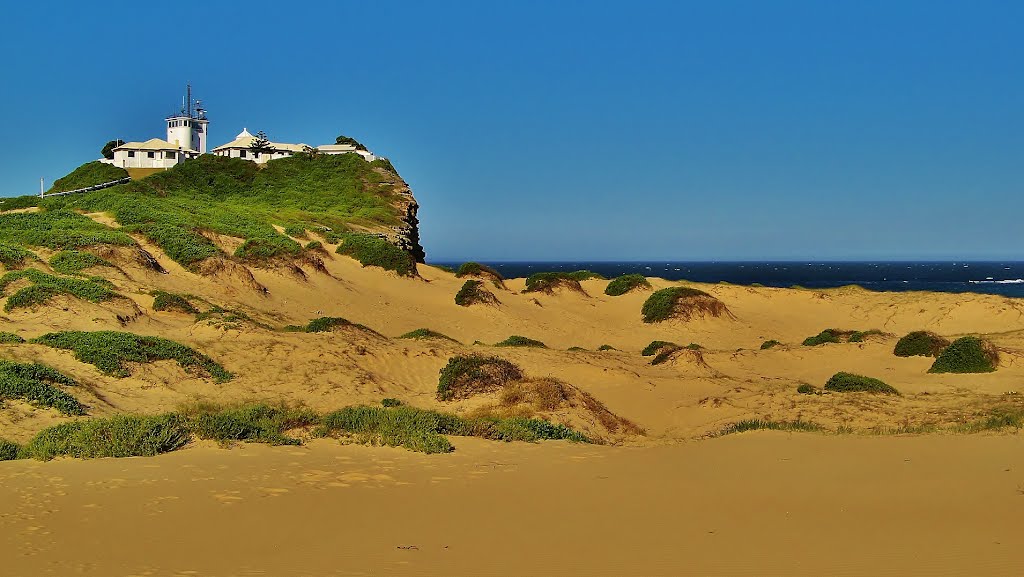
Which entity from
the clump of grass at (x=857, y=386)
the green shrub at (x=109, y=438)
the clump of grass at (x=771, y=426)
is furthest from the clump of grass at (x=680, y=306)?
the green shrub at (x=109, y=438)

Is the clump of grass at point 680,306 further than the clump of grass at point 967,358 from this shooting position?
Yes

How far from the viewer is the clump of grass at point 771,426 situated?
1391 centimetres

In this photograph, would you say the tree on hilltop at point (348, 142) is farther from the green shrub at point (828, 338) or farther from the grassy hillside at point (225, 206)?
the green shrub at point (828, 338)

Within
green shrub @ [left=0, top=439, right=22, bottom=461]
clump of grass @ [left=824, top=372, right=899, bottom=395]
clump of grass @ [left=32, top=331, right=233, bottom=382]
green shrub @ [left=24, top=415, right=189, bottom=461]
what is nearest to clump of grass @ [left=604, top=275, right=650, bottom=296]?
clump of grass @ [left=824, top=372, right=899, bottom=395]

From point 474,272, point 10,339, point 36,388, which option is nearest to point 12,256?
point 10,339

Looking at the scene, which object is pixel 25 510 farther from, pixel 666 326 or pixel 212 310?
pixel 666 326

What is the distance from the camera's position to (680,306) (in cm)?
3794

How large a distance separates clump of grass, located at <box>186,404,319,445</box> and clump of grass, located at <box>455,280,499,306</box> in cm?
2367

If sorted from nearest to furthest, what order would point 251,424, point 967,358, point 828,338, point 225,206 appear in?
1. point 251,424
2. point 967,358
3. point 828,338
4. point 225,206

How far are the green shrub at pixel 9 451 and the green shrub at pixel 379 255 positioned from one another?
31703mm

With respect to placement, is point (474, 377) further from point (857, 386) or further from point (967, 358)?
point (967, 358)

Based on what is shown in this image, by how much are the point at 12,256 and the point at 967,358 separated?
3262 centimetres

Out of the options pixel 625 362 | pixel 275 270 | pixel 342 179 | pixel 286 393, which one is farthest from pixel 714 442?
pixel 342 179

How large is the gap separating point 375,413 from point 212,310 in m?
14.2
